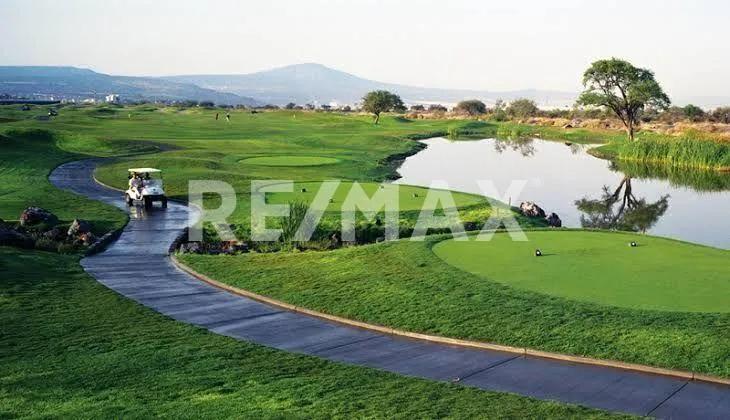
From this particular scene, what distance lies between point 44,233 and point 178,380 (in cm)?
1447

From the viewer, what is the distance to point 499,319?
524 inches

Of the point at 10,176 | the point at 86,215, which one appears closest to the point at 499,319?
the point at 86,215

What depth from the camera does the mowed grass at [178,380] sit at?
916cm

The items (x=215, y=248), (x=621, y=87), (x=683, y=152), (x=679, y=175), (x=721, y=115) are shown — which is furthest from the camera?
(x=721, y=115)

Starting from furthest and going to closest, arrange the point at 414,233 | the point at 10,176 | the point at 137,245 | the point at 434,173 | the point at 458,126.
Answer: the point at 458,126 → the point at 434,173 → the point at 10,176 → the point at 414,233 → the point at 137,245

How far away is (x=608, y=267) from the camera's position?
16.3 meters

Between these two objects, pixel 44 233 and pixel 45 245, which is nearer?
pixel 45 245

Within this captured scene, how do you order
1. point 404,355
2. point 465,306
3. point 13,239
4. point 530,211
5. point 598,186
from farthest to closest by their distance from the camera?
point 598,186 → point 530,211 → point 13,239 → point 465,306 → point 404,355

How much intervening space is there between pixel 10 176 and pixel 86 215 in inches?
496

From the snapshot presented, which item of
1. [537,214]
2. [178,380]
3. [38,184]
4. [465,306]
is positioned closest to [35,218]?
[38,184]

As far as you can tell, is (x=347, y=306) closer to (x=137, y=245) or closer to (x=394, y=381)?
(x=394, y=381)

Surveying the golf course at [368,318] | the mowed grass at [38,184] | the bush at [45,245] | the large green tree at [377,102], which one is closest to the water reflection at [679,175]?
the golf course at [368,318]

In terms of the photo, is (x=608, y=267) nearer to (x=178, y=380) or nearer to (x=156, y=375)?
(x=178, y=380)

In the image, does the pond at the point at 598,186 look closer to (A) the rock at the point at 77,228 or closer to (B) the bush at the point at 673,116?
(A) the rock at the point at 77,228
